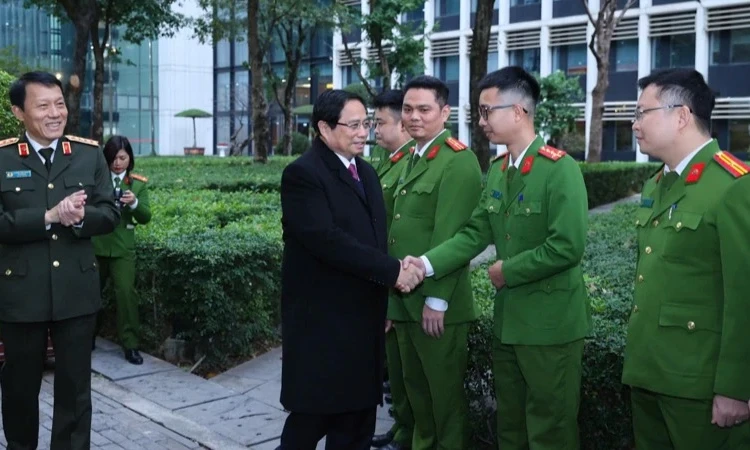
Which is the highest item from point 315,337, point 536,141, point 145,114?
point 145,114

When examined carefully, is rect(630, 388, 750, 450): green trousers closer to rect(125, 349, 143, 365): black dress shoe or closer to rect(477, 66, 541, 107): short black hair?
rect(477, 66, 541, 107): short black hair

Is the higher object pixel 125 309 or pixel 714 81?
pixel 714 81

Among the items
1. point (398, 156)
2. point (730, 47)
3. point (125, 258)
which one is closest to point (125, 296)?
point (125, 258)

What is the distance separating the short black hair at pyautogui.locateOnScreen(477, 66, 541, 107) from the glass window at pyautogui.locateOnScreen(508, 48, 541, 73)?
36.5 m

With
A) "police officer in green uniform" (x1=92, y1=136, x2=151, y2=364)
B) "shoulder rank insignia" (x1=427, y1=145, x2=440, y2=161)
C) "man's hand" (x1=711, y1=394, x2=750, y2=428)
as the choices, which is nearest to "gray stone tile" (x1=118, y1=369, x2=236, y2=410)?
"police officer in green uniform" (x1=92, y1=136, x2=151, y2=364)

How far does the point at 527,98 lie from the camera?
12.9ft

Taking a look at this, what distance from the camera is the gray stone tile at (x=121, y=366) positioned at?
6.54 meters

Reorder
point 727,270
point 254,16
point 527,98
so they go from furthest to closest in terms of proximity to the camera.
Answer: point 254,16 < point 527,98 < point 727,270

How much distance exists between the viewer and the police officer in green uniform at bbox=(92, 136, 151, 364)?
6.75 m

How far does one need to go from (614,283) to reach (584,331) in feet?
7.19

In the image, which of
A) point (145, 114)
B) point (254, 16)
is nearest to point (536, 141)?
point (254, 16)

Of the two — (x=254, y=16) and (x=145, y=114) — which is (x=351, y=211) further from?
(x=145, y=114)

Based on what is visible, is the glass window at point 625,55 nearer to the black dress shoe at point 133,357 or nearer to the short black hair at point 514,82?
the black dress shoe at point 133,357

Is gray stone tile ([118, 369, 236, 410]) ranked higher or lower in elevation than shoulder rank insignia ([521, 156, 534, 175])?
lower
